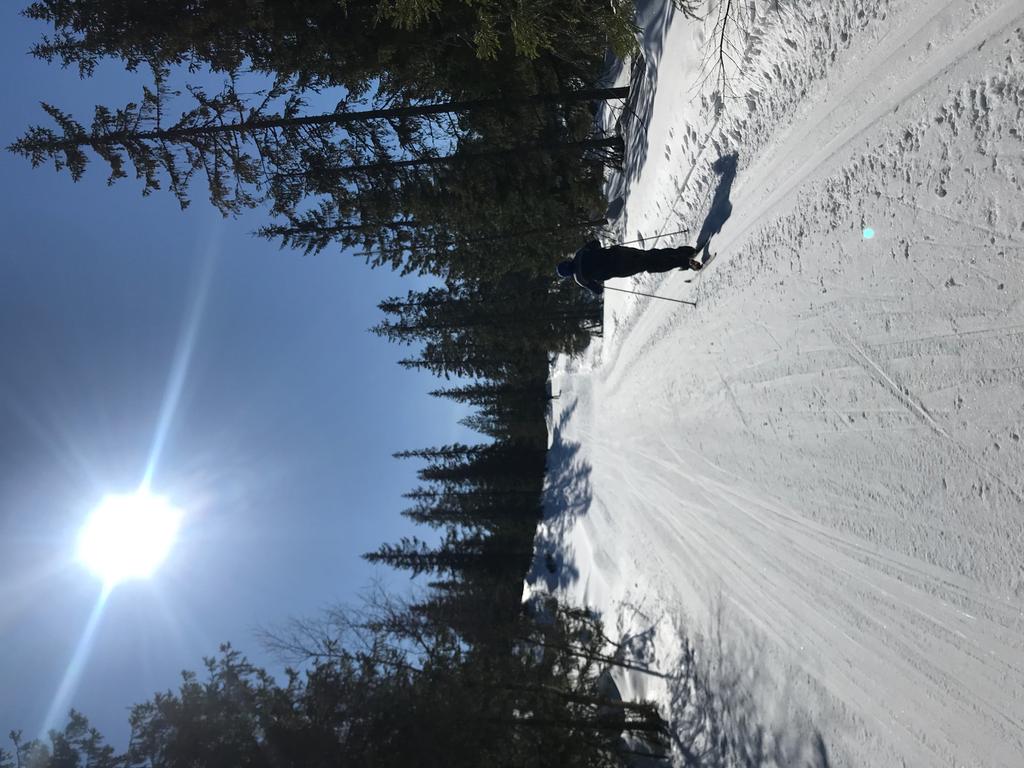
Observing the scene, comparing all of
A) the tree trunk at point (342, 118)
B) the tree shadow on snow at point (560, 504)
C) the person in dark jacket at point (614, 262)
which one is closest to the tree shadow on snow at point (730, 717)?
the person in dark jacket at point (614, 262)

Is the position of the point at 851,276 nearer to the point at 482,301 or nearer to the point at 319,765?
the point at 319,765

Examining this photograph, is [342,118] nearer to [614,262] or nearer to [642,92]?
[642,92]

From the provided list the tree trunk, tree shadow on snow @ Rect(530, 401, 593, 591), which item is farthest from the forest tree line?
tree shadow on snow @ Rect(530, 401, 593, 591)

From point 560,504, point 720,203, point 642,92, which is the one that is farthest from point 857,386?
point 560,504

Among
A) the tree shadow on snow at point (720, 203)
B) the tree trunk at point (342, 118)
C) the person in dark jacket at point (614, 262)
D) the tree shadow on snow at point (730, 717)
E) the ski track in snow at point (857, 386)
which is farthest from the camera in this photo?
the tree trunk at point (342, 118)

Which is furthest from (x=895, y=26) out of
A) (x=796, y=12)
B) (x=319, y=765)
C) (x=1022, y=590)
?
(x=319, y=765)

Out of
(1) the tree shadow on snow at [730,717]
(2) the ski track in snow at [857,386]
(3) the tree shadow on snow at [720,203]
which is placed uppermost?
(3) the tree shadow on snow at [720,203]

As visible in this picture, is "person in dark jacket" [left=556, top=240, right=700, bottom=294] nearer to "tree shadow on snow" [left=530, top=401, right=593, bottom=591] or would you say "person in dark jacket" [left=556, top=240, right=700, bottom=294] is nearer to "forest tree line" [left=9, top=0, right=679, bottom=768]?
"forest tree line" [left=9, top=0, right=679, bottom=768]

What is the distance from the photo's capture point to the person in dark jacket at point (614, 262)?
9.07 m

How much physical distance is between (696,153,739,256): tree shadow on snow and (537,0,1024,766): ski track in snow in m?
0.18

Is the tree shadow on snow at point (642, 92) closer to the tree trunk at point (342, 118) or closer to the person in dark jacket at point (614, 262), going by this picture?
the tree trunk at point (342, 118)

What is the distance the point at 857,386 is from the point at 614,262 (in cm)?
436

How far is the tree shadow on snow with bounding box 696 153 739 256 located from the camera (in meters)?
8.55

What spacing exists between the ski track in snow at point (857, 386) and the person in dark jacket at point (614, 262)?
57cm
